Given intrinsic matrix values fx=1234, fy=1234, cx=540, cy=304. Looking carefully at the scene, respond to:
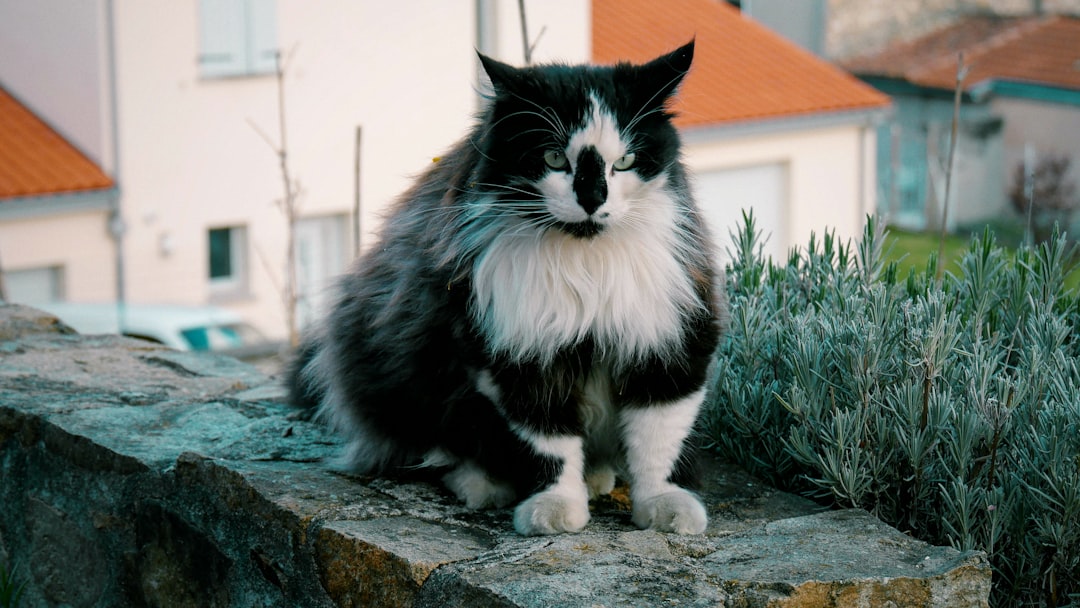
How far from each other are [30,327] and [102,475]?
135cm

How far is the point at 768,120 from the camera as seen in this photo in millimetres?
14867

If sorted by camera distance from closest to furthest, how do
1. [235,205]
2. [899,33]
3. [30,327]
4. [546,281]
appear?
1. [546,281]
2. [30,327]
3. [235,205]
4. [899,33]

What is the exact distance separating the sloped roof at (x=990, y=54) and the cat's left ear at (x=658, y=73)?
17.0m

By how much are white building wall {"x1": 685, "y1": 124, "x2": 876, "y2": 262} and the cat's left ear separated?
12.4 meters

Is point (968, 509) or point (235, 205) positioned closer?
point (968, 509)

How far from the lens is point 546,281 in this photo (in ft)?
7.26

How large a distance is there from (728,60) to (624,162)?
46.7 ft

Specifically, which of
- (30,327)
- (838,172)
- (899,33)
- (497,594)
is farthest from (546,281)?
(899,33)

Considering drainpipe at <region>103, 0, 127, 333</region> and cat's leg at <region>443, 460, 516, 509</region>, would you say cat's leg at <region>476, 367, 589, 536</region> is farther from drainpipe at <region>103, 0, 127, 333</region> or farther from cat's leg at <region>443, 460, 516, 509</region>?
drainpipe at <region>103, 0, 127, 333</region>

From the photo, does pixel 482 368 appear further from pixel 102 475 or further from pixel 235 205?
pixel 235 205

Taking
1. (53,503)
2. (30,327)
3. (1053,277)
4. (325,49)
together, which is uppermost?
(325,49)

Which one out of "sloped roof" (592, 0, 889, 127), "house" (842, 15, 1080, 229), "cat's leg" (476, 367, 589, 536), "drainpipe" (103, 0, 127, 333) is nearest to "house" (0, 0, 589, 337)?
"drainpipe" (103, 0, 127, 333)

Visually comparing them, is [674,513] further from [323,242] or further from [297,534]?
[323,242]

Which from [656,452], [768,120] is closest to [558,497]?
[656,452]
